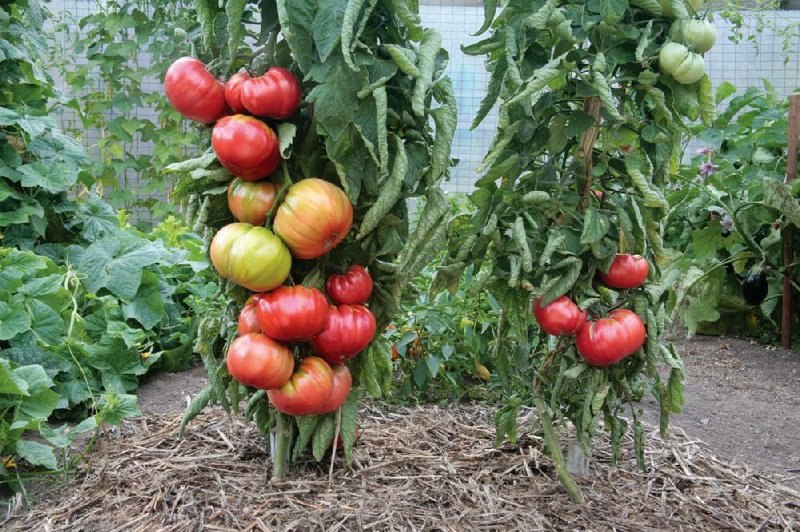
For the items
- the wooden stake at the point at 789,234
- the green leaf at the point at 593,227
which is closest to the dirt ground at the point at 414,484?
the green leaf at the point at 593,227

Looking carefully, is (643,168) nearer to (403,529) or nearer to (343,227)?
(343,227)

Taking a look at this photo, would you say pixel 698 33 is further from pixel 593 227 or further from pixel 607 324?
pixel 607 324

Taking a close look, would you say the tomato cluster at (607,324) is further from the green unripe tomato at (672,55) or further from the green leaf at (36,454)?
the green leaf at (36,454)

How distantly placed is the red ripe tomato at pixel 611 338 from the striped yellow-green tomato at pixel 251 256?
2.56 feet

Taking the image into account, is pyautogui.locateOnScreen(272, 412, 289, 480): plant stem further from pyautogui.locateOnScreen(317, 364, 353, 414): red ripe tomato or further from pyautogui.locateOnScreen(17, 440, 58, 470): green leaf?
pyautogui.locateOnScreen(17, 440, 58, 470): green leaf

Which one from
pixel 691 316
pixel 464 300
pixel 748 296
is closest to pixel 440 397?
pixel 464 300

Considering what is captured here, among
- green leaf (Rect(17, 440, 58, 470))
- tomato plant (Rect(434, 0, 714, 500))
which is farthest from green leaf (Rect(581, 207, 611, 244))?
green leaf (Rect(17, 440, 58, 470))

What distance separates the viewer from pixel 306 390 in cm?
164

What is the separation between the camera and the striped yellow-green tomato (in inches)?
60.6

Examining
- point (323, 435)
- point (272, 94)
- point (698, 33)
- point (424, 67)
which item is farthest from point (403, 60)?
point (323, 435)

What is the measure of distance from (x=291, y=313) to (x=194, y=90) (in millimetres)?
546

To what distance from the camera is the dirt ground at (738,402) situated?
2639 mm

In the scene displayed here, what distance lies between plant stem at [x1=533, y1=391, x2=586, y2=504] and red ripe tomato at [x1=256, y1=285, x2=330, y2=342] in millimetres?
705

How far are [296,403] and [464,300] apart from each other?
4.89 ft
